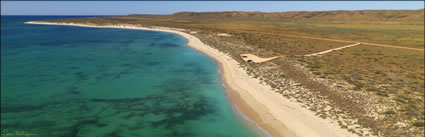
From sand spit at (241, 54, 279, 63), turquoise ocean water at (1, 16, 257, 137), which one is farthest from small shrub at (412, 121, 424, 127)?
sand spit at (241, 54, 279, 63)

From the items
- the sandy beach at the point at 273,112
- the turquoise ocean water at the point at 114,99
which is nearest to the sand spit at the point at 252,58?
the turquoise ocean water at the point at 114,99

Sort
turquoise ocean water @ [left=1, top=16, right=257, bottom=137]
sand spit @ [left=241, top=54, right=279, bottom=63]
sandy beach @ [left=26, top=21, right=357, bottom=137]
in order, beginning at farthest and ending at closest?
sand spit @ [left=241, top=54, right=279, bottom=63] → turquoise ocean water @ [left=1, top=16, right=257, bottom=137] → sandy beach @ [left=26, top=21, right=357, bottom=137]

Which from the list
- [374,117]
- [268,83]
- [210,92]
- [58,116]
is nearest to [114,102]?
[58,116]

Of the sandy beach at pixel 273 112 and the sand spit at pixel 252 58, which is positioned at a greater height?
the sand spit at pixel 252 58

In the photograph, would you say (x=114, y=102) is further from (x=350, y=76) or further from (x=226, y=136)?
(x=350, y=76)

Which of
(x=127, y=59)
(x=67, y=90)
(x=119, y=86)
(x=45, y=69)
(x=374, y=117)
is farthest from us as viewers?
(x=127, y=59)

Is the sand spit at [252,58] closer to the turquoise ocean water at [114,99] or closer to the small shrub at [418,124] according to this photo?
the turquoise ocean water at [114,99]

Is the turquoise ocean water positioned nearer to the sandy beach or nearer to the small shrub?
the sandy beach

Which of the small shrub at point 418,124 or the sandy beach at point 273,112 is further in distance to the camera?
the sandy beach at point 273,112

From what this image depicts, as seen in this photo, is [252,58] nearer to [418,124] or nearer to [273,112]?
[273,112]
